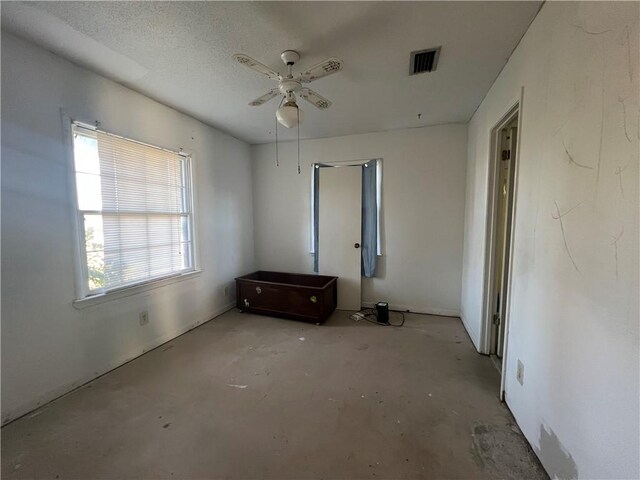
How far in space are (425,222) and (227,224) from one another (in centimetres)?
278

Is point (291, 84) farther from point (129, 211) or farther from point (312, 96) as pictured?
point (129, 211)

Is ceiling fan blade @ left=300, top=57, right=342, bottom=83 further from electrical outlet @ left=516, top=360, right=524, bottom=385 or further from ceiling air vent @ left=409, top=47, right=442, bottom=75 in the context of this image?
electrical outlet @ left=516, top=360, right=524, bottom=385

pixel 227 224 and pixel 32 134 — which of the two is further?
pixel 227 224

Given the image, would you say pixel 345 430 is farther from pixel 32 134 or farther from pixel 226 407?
pixel 32 134

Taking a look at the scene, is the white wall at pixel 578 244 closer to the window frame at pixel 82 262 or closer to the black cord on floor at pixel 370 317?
the black cord on floor at pixel 370 317

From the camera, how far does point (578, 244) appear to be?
1.14m

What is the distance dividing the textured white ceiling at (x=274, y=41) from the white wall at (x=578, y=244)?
0.36m

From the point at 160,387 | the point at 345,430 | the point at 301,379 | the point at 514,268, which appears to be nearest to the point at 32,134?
the point at 160,387

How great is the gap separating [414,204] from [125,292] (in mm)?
3451

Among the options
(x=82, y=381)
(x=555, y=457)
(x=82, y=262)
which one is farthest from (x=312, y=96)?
(x=82, y=381)

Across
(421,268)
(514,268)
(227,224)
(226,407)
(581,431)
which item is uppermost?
(227,224)

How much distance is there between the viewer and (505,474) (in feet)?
4.45

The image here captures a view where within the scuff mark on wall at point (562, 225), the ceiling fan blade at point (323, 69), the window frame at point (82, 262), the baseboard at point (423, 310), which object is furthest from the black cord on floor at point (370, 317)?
the ceiling fan blade at point (323, 69)

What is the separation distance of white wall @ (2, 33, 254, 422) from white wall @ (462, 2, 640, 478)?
3.16m
